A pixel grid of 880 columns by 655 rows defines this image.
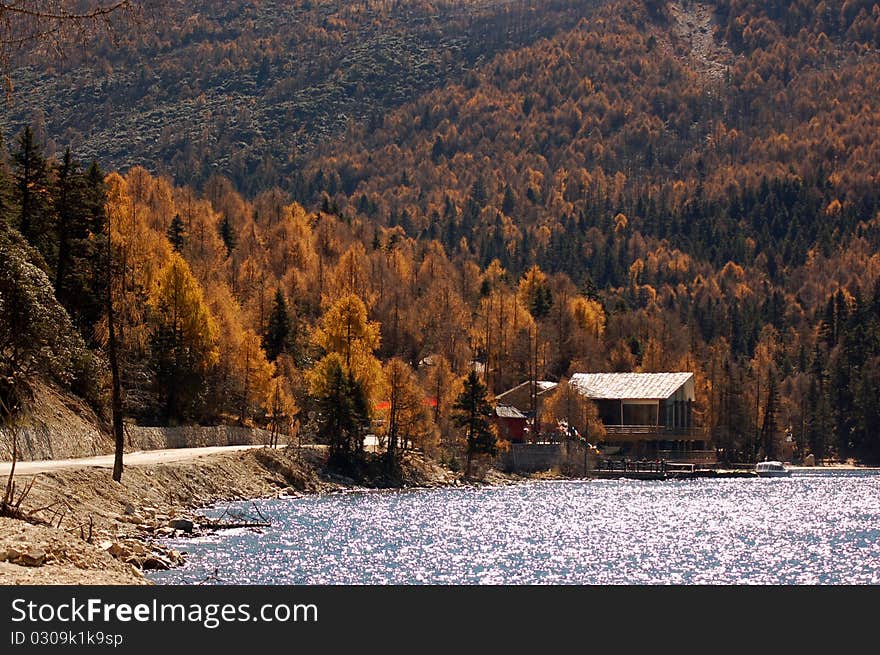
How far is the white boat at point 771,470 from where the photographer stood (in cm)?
11500

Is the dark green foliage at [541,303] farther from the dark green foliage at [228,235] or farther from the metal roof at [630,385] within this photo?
the dark green foliage at [228,235]

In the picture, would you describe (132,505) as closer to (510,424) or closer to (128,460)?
(128,460)

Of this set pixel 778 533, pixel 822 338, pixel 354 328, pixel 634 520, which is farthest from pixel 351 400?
pixel 822 338

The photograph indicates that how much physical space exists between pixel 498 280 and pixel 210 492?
11023cm

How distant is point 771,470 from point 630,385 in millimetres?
14225

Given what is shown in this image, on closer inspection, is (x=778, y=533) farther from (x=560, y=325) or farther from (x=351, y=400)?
(x=560, y=325)

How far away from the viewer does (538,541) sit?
50.4m

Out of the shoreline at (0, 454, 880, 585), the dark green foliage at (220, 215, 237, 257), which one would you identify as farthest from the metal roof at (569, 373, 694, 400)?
the dark green foliage at (220, 215, 237, 257)

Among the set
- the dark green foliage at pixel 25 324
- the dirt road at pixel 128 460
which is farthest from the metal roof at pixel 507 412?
the dark green foliage at pixel 25 324

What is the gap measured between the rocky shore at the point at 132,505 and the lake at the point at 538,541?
4.90ft

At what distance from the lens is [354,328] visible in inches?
3354

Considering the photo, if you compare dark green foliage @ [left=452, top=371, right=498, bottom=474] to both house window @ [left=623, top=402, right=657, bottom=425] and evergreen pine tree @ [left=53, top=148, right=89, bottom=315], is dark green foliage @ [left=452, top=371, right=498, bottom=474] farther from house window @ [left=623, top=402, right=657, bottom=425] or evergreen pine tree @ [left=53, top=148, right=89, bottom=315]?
evergreen pine tree @ [left=53, top=148, right=89, bottom=315]

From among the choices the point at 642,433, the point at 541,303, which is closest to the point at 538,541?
the point at 642,433

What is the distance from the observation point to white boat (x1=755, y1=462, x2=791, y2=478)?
115000 millimetres
